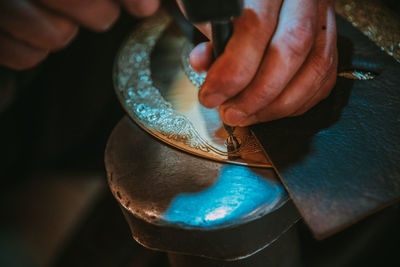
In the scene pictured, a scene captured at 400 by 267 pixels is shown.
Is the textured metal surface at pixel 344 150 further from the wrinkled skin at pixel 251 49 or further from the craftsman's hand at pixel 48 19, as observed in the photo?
the craftsman's hand at pixel 48 19

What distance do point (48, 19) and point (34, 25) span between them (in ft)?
0.07

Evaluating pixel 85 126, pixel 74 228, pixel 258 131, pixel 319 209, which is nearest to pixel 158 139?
pixel 258 131

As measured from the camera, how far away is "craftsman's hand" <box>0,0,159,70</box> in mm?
406

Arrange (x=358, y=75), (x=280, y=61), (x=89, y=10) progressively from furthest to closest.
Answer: (x=358, y=75) < (x=280, y=61) < (x=89, y=10)

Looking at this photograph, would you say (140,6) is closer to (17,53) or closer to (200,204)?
(17,53)

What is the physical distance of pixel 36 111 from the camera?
1559 mm

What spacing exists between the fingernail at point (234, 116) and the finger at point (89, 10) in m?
0.25

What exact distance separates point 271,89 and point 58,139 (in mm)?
1399

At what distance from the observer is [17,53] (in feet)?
1.52

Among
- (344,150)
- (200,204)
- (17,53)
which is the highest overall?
(17,53)

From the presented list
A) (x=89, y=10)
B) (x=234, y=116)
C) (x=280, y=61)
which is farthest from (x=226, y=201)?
(x=89, y=10)

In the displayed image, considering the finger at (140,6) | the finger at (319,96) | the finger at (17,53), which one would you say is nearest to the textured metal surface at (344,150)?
the finger at (319,96)

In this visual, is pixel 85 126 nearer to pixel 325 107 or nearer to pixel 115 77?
pixel 115 77

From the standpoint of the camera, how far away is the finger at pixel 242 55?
1.67 feet
